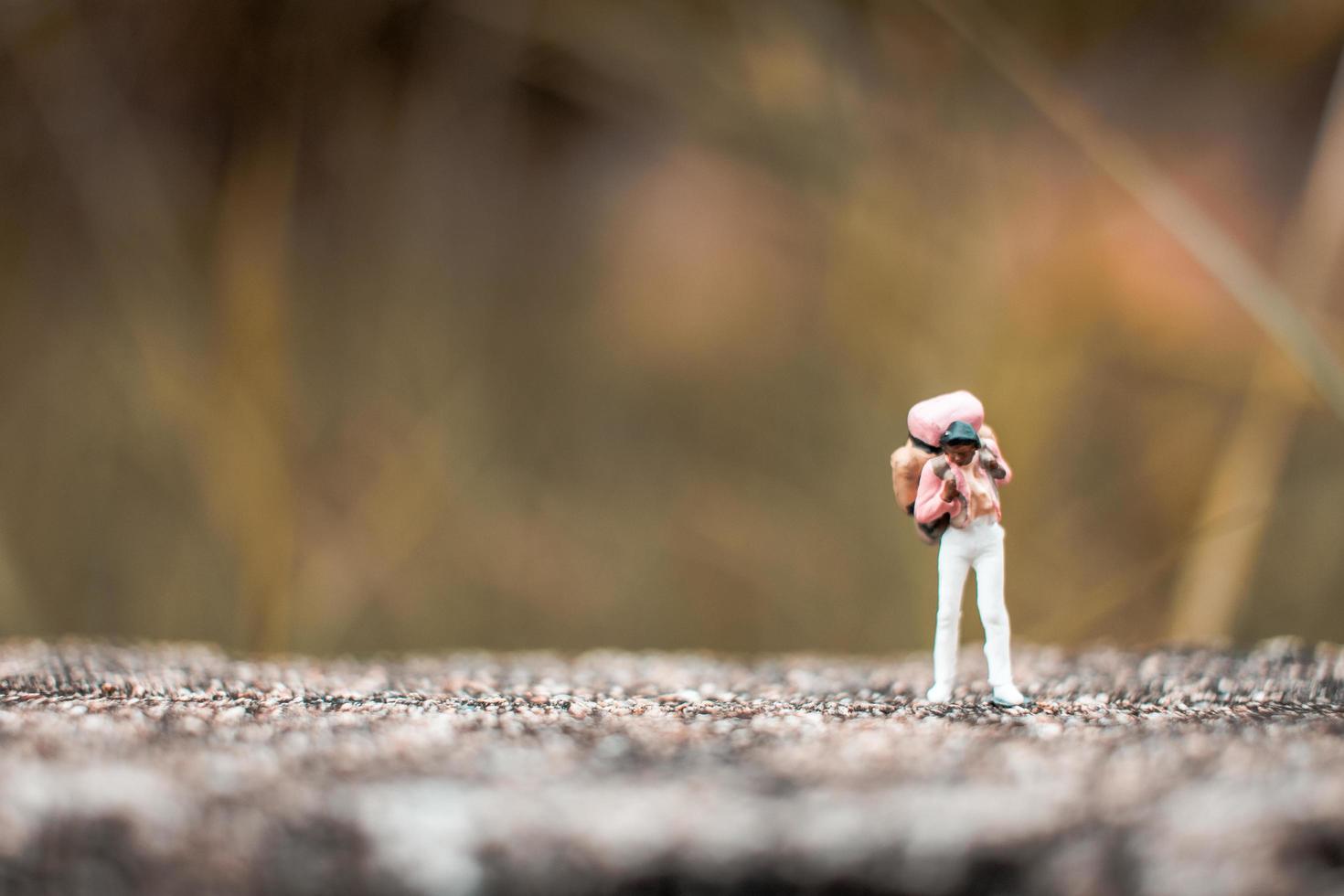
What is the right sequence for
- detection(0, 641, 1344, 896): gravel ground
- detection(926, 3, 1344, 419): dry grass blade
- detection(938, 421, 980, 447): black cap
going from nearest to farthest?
detection(0, 641, 1344, 896): gravel ground
detection(938, 421, 980, 447): black cap
detection(926, 3, 1344, 419): dry grass blade

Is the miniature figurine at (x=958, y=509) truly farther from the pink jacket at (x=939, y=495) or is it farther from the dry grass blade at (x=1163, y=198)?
the dry grass blade at (x=1163, y=198)

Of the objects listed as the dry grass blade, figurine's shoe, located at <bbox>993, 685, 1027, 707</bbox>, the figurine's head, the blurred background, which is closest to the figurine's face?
Answer: the figurine's head

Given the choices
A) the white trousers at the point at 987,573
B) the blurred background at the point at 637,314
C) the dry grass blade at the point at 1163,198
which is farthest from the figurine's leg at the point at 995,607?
the dry grass blade at the point at 1163,198

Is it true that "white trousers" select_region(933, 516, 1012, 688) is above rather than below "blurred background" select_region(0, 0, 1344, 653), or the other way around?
below

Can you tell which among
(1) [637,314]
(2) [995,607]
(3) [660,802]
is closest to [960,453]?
(2) [995,607]

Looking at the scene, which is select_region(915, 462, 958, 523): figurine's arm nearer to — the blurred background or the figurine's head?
the figurine's head

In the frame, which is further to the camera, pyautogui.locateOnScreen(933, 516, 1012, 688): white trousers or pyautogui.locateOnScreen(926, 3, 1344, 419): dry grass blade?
pyautogui.locateOnScreen(926, 3, 1344, 419): dry grass blade

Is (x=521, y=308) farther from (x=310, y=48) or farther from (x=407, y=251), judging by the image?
→ (x=310, y=48)
